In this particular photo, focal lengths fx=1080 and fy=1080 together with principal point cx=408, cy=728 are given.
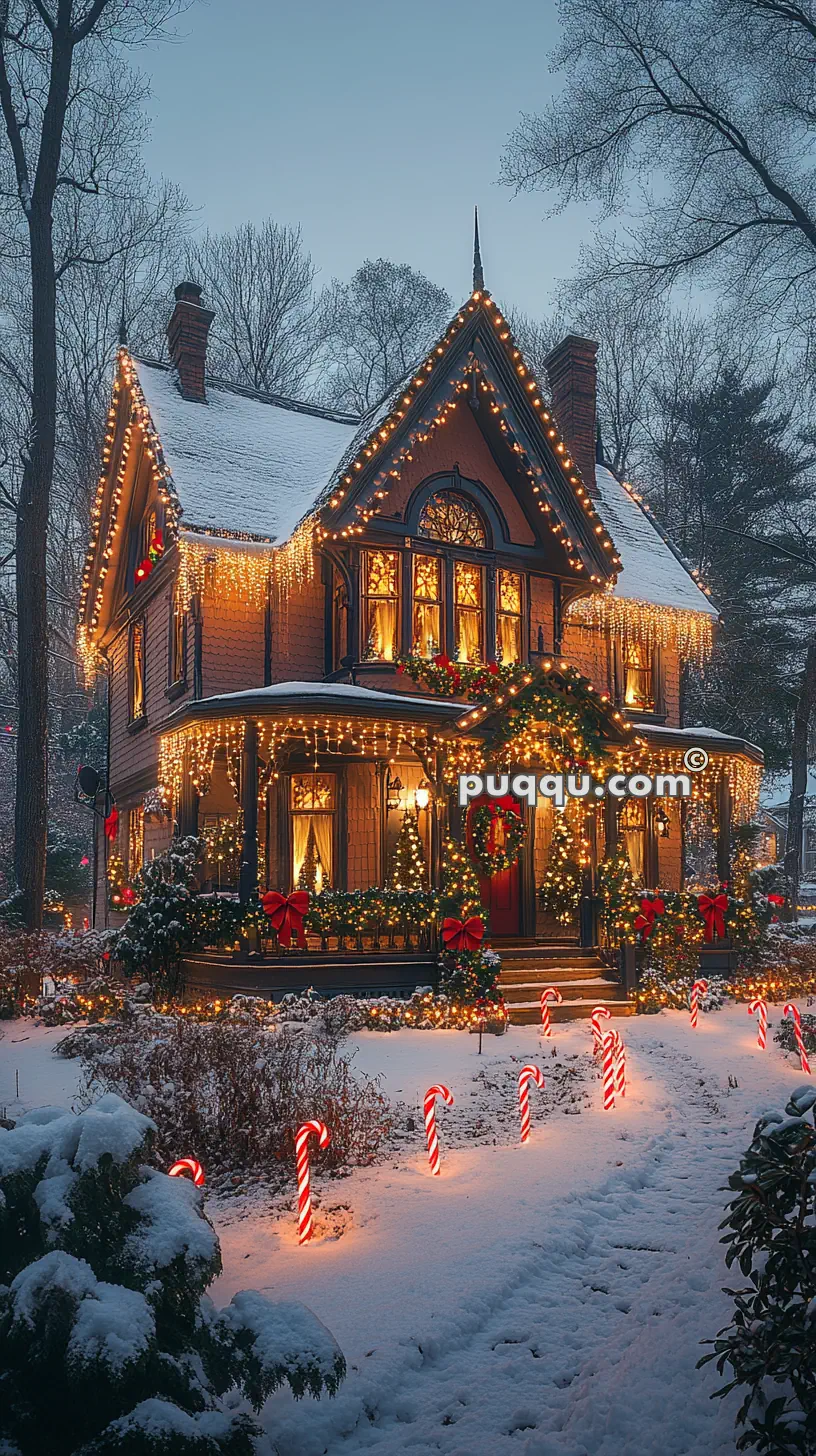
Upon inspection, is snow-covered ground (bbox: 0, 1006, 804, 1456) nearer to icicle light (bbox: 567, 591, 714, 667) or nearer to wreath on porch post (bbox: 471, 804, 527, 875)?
wreath on porch post (bbox: 471, 804, 527, 875)

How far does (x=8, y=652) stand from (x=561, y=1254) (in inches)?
1123

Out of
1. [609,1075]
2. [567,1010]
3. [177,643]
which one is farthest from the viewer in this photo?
[177,643]

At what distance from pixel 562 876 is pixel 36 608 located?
1017 cm

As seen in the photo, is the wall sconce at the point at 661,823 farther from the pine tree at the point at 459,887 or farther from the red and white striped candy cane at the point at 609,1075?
the red and white striped candy cane at the point at 609,1075

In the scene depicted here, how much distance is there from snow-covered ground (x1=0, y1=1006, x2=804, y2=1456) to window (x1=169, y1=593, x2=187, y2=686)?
8763 millimetres

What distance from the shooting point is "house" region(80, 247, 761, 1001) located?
1634cm

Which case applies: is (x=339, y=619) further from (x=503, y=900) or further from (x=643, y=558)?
(x=643, y=558)

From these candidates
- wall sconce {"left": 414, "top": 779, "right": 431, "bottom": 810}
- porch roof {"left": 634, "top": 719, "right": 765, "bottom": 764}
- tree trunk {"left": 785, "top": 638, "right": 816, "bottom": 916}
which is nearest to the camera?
wall sconce {"left": 414, "top": 779, "right": 431, "bottom": 810}

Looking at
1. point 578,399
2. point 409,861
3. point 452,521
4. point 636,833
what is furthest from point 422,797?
point 578,399

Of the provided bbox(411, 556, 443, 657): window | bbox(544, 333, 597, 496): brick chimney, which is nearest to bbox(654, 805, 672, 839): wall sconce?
bbox(411, 556, 443, 657): window

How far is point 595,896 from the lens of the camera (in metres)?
16.8

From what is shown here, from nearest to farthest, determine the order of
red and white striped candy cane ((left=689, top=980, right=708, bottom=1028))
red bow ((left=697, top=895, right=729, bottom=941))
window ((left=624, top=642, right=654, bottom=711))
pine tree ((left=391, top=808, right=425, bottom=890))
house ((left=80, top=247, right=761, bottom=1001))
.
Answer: red and white striped candy cane ((left=689, top=980, right=708, bottom=1028))
house ((left=80, top=247, right=761, bottom=1001))
pine tree ((left=391, top=808, right=425, bottom=890))
red bow ((left=697, top=895, right=729, bottom=941))
window ((left=624, top=642, right=654, bottom=711))

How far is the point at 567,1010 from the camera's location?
589 inches

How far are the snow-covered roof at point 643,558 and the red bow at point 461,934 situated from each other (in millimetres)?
8969
